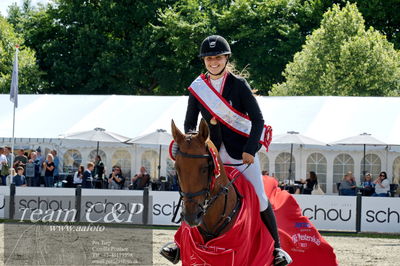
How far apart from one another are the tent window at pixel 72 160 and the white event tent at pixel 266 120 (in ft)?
0.16

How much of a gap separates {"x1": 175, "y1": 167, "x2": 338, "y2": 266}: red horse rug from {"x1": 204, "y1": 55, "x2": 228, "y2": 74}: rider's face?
88 centimetres

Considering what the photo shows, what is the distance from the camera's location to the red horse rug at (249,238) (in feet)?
A: 20.1

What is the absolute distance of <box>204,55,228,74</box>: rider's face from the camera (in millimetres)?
6512

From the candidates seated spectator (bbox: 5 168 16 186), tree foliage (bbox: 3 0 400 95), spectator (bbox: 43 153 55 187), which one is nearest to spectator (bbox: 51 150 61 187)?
spectator (bbox: 43 153 55 187)

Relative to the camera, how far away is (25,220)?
1862cm

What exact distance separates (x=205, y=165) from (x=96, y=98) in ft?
70.8

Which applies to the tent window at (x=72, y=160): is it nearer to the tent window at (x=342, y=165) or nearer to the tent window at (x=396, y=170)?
the tent window at (x=342, y=165)

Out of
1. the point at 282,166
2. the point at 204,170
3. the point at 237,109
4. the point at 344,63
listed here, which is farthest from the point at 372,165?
the point at 204,170

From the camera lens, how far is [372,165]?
24.0 m

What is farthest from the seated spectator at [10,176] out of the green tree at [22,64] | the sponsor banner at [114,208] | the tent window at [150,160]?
the green tree at [22,64]

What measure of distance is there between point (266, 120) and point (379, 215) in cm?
624

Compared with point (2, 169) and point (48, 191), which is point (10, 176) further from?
point (48, 191)

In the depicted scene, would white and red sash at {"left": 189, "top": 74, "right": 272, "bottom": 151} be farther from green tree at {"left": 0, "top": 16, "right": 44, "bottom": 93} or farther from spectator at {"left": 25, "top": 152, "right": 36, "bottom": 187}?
green tree at {"left": 0, "top": 16, "right": 44, "bottom": 93}

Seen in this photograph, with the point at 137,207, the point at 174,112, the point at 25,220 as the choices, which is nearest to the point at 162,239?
the point at 137,207
